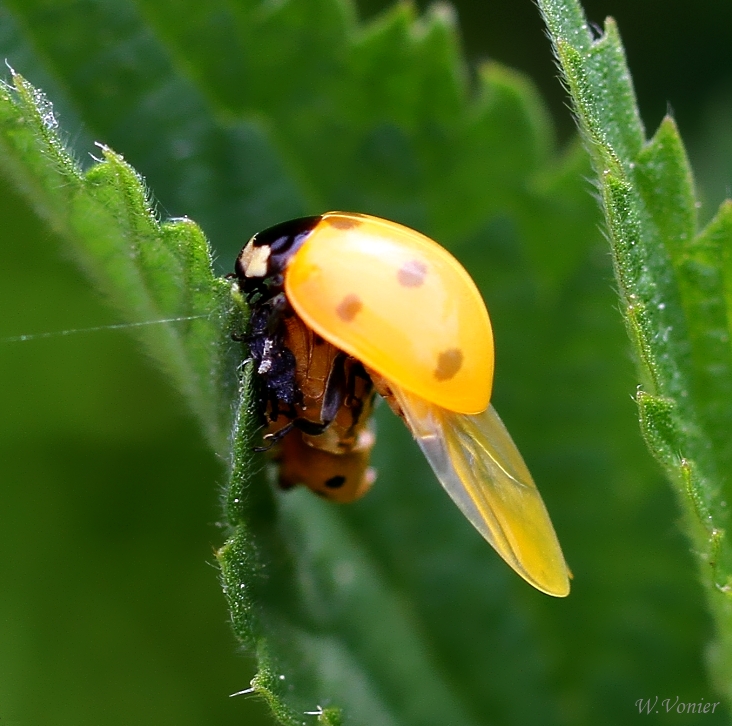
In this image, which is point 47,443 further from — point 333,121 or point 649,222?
point 649,222

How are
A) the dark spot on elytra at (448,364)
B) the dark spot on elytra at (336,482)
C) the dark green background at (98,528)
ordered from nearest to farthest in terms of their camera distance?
the dark spot on elytra at (448,364) < the dark spot on elytra at (336,482) < the dark green background at (98,528)

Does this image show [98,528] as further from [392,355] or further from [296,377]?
[392,355]

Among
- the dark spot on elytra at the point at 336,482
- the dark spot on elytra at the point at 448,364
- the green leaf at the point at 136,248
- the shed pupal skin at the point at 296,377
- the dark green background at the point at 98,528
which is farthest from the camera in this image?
the dark green background at the point at 98,528

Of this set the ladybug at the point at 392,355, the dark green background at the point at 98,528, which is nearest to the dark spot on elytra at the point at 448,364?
the ladybug at the point at 392,355

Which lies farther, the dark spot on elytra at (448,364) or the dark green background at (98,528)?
the dark green background at (98,528)

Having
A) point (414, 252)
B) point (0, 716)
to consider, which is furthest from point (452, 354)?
point (0, 716)

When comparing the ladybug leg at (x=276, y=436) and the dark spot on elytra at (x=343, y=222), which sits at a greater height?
the dark spot on elytra at (x=343, y=222)

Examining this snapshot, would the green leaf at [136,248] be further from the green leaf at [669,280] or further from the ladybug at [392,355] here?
the green leaf at [669,280]
